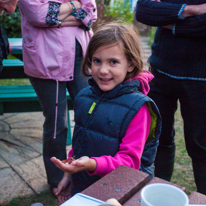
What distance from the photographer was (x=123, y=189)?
89cm

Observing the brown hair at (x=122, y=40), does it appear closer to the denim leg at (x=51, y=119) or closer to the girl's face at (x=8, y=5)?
the denim leg at (x=51, y=119)

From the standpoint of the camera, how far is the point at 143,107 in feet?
4.73

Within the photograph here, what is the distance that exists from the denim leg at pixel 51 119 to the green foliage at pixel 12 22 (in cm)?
647

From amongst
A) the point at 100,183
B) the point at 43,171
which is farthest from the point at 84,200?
the point at 43,171

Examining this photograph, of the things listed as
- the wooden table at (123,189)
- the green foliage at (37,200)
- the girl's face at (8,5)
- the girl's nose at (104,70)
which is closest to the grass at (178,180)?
the green foliage at (37,200)

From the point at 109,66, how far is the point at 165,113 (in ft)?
2.93

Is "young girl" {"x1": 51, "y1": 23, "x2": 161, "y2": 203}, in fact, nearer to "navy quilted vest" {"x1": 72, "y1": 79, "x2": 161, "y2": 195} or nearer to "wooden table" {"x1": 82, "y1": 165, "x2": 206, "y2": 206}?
"navy quilted vest" {"x1": 72, "y1": 79, "x2": 161, "y2": 195}

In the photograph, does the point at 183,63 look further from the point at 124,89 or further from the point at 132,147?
the point at 132,147

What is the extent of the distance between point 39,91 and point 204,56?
128 cm

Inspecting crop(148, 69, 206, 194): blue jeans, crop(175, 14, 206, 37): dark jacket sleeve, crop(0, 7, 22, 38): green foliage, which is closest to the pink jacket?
crop(148, 69, 206, 194): blue jeans

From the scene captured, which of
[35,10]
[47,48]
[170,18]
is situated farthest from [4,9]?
[170,18]

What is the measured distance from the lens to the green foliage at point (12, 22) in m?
8.07

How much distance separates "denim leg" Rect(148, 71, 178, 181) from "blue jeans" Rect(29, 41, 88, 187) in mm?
606

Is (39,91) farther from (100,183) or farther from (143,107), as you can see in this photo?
(100,183)
